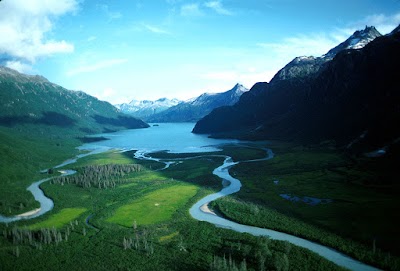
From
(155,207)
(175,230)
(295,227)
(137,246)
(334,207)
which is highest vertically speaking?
(137,246)

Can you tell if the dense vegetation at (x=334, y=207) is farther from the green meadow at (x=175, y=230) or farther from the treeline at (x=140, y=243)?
the treeline at (x=140, y=243)

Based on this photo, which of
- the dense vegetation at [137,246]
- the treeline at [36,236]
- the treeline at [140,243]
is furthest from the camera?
the treeline at [36,236]

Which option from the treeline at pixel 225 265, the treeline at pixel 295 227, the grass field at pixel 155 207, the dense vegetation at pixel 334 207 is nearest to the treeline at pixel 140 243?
the grass field at pixel 155 207

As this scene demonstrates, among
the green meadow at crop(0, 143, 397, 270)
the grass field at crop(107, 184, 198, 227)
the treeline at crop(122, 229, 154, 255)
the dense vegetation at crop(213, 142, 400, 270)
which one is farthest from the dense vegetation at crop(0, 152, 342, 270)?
the dense vegetation at crop(213, 142, 400, 270)

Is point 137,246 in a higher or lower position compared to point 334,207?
higher

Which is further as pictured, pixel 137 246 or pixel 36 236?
pixel 36 236

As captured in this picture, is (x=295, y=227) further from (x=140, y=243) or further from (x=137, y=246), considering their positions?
(x=137, y=246)

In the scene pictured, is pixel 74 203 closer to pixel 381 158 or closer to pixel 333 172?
pixel 333 172

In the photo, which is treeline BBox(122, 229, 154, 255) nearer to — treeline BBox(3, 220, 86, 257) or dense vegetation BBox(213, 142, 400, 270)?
treeline BBox(3, 220, 86, 257)

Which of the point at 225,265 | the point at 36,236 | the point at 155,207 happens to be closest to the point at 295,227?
the point at 225,265

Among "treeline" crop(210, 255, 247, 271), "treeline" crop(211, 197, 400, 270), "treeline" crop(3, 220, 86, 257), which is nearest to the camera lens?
"treeline" crop(210, 255, 247, 271)

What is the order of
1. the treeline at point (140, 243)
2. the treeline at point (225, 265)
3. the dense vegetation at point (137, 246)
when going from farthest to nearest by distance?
the treeline at point (140, 243), the dense vegetation at point (137, 246), the treeline at point (225, 265)
